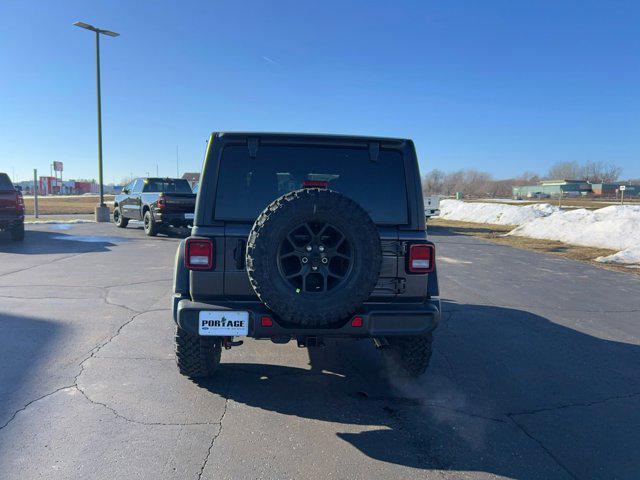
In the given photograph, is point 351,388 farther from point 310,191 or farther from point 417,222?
point 310,191

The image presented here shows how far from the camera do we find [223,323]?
3436 mm

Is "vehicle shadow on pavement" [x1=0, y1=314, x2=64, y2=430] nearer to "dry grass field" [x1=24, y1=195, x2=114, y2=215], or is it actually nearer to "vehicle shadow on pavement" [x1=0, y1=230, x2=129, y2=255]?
"vehicle shadow on pavement" [x1=0, y1=230, x2=129, y2=255]

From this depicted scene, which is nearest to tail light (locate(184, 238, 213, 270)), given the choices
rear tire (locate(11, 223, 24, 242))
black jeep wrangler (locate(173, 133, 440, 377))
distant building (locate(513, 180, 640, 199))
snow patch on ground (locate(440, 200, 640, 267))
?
black jeep wrangler (locate(173, 133, 440, 377))

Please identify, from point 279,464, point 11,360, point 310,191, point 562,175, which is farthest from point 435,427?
point 562,175

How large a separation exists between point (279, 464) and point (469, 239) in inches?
667

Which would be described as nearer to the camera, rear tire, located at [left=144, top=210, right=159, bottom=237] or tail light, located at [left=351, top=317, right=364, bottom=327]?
tail light, located at [left=351, top=317, right=364, bottom=327]

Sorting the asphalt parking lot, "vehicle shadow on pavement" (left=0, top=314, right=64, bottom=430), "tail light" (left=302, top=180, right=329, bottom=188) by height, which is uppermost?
"tail light" (left=302, top=180, right=329, bottom=188)

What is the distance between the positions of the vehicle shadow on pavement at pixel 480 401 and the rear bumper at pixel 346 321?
0.65m

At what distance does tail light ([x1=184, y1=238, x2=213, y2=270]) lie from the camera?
137 inches

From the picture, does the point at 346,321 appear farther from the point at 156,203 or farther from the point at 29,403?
→ the point at 156,203

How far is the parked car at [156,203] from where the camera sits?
50.1 ft

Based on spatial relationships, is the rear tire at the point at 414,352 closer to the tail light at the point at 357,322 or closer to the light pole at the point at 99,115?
the tail light at the point at 357,322

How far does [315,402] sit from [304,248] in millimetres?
1315

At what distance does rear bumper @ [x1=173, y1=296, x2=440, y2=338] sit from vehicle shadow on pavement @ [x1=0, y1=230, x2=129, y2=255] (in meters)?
A: 10.2
